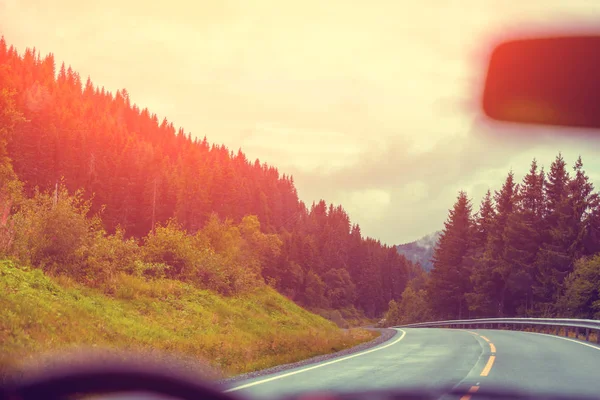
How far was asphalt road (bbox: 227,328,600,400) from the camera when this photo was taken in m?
10.7

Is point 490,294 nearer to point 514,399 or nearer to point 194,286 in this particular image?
point 194,286

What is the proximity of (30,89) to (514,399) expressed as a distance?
118942 millimetres

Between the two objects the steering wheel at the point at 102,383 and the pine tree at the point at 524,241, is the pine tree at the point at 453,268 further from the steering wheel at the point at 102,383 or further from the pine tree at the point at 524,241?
the steering wheel at the point at 102,383

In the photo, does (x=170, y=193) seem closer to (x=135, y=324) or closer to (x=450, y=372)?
(x=135, y=324)

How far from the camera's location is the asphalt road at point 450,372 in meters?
10.7

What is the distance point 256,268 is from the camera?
2077 inches

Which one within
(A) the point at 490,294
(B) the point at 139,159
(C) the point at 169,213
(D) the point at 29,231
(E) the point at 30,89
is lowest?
(A) the point at 490,294

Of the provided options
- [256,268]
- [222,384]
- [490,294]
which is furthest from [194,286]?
[490,294]

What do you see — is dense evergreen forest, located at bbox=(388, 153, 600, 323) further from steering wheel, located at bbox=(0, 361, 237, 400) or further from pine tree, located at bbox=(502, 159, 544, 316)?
steering wheel, located at bbox=(0, 361, 237, 400)

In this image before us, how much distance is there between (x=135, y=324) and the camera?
17.8 metres

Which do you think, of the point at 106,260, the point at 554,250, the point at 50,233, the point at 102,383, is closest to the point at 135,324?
the point at 50,233

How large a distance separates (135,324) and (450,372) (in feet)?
32.2

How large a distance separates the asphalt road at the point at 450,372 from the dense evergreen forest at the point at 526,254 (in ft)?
75.1

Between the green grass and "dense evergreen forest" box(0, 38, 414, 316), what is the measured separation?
598 centimetres
